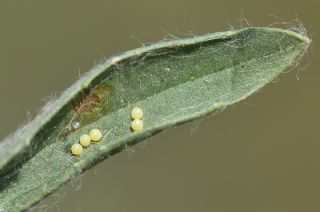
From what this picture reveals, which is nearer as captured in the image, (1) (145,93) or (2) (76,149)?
(2) (76,149)

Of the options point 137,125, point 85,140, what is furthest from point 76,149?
point 137,125

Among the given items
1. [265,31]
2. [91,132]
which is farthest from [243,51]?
[91,132]

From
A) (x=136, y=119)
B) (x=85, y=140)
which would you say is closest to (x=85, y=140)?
(x=85, y=140)

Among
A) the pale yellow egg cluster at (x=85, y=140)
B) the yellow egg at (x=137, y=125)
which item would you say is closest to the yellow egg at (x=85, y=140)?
the pale yellow egg cluster at (x=85, y=140)

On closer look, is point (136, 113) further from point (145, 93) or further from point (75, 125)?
point (75, 125)

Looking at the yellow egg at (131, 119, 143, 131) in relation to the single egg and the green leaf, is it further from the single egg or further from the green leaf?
the single egg

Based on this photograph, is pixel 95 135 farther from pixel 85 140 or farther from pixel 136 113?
pixel 136 113

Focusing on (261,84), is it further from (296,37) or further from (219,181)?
(219,181)

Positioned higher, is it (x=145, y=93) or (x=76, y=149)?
(x=145, y=93)
